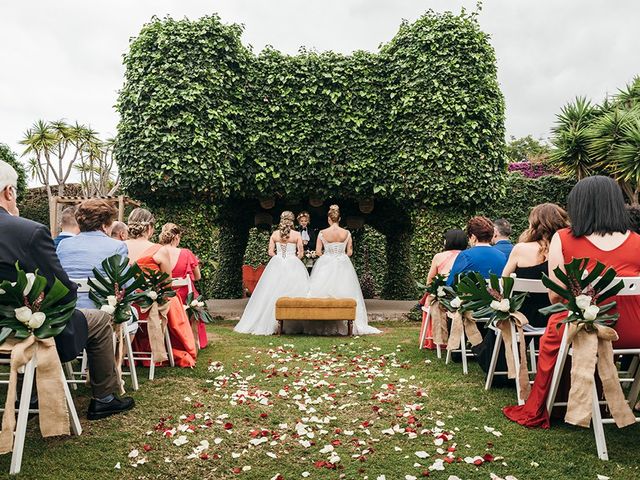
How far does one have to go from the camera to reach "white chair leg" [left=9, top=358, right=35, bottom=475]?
316 cm

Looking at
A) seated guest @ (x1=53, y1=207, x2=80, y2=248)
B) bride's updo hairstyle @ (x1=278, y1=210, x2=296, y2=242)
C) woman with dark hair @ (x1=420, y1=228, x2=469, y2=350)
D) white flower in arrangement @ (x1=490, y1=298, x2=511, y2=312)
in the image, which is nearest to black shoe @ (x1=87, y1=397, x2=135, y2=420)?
seated guest @ (x1=53, y1=207, x2=80, y2=248)

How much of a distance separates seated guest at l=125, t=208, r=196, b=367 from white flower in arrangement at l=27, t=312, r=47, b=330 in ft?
8.42

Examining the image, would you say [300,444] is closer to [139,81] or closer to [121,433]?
[121,433]

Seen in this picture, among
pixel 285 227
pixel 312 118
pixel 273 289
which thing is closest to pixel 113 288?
pixel 273 289

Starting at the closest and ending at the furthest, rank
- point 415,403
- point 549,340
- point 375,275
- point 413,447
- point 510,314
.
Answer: point 413,447 < point 549,340 < point 510,314 < point 415,403 < point 375,275

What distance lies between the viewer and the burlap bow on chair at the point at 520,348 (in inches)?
172

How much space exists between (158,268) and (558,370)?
4253 millimetres

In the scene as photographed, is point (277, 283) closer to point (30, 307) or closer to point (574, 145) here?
point (30, 307)

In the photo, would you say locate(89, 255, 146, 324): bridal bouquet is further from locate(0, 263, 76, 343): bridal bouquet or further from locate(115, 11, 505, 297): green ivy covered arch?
locate(115, 11, 505, 297): green ivy covered arch

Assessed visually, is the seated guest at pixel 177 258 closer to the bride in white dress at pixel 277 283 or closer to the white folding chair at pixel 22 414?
the bride in white dress at pixel 277 283

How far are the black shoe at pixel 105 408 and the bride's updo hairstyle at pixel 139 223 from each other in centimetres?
233

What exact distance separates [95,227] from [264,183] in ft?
21.2

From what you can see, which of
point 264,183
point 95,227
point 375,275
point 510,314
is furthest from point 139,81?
point 375,275

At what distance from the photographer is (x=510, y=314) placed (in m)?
4.38
